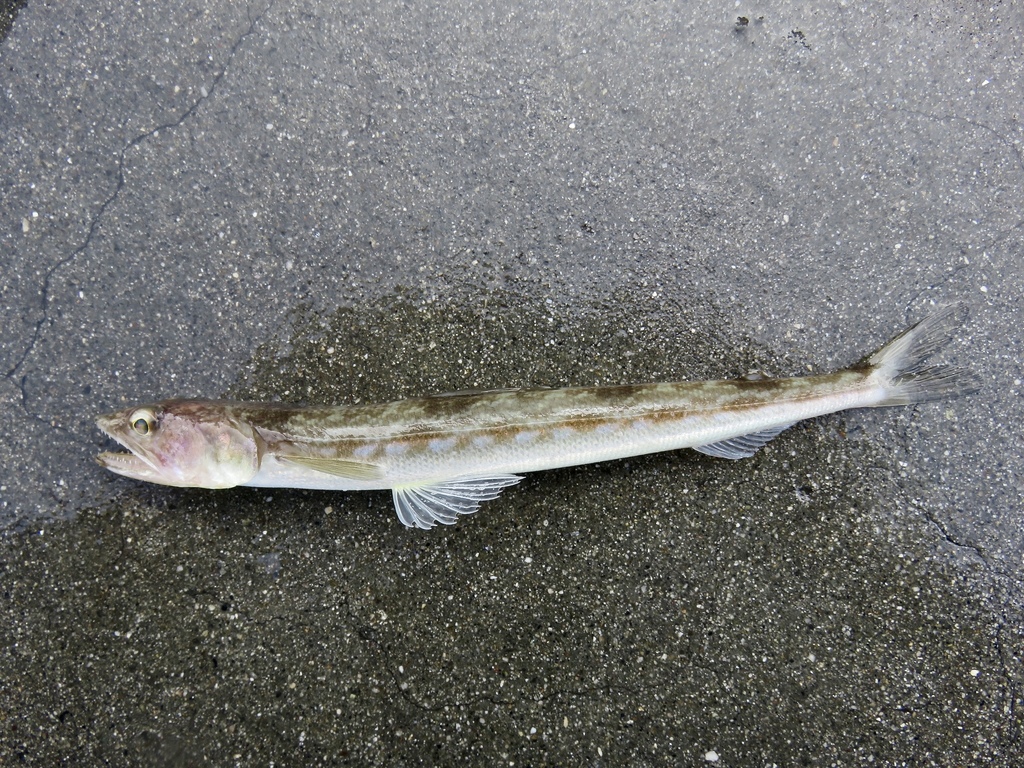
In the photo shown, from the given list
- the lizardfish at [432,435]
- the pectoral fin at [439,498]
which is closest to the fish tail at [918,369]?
the lizardfish at [432,435]

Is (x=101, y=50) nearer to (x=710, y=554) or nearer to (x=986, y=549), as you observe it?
(x=710, y=554)

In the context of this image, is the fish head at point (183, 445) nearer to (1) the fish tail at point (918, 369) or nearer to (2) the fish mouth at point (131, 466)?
(2) the fish mouth at point (131, 466)

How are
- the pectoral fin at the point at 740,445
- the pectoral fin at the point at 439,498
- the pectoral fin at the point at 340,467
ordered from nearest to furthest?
the pectoral fin at the point at 340,467 < the pectoral fin at the point at 439,498 < the pectoral fin at the point at 740,445

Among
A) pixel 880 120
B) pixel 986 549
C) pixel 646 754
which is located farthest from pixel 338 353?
pixel 986 549

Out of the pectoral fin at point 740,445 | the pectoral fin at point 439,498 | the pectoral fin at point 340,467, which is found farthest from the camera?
the pectoral fin at point 740,445

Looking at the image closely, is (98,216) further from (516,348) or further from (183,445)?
(516,348)

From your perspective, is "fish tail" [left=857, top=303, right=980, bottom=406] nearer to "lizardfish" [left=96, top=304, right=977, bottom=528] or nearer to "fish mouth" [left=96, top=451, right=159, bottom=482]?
"lizardfish" [left=96, top=304, right=977, bottom=528]
